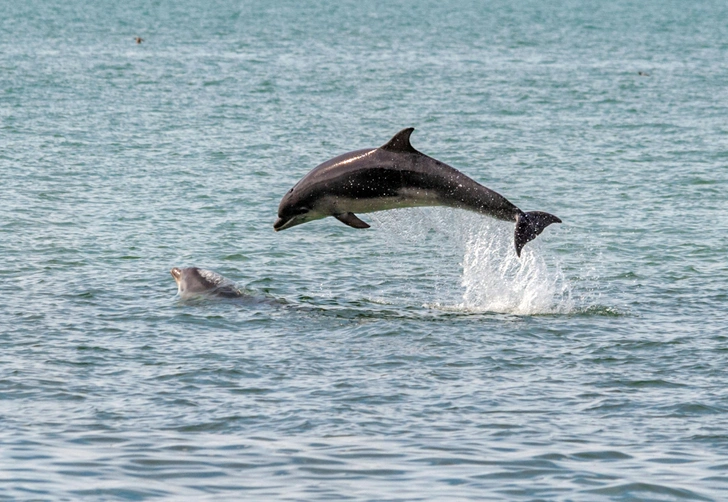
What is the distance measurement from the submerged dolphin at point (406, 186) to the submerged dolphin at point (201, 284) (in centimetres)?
375

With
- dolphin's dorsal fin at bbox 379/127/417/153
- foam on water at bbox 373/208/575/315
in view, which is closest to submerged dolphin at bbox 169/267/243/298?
foam on water at bbox 373/208/575/315

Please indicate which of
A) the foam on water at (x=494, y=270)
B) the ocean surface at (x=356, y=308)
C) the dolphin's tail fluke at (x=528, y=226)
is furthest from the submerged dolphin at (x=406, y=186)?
the foam on water at (x=494, y=270)

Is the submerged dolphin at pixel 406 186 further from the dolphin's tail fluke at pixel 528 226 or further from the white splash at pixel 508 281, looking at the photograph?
the white splash at pixel 508 281

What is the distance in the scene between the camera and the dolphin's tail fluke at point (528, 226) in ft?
59.1

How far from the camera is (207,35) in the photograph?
3930 inches

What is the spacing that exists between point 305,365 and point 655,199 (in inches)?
683

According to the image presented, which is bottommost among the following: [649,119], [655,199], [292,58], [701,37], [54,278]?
[54,278]

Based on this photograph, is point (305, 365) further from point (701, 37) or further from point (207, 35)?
point (701, 37)

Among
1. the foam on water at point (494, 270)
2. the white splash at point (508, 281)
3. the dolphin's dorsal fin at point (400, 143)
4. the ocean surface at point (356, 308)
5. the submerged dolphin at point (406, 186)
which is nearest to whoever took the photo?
the ocean surface at point (356, 308)

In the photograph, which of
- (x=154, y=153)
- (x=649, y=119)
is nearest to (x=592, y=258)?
(x=154, y=153)

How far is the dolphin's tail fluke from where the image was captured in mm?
18000

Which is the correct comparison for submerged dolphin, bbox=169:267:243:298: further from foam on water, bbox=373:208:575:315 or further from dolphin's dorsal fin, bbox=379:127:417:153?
dolphin's dorsal fin, bbox=379:127:417:153

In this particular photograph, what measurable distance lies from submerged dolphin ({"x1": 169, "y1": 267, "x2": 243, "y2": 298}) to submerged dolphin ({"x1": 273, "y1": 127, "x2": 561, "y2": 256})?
3751 mm

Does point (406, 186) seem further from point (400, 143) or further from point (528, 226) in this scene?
point (528, 226)
